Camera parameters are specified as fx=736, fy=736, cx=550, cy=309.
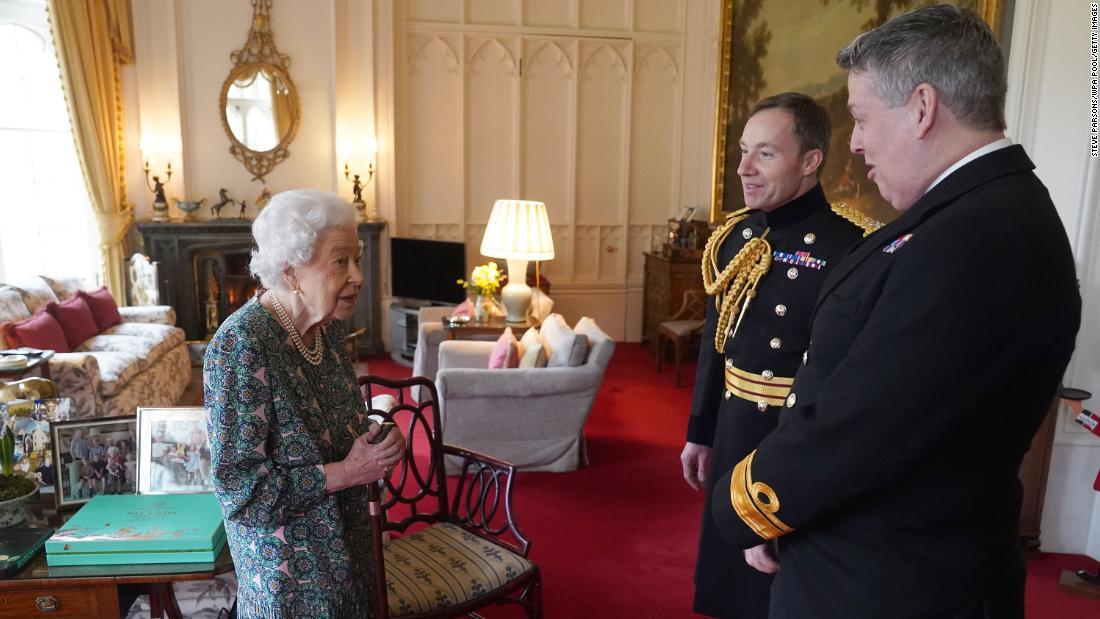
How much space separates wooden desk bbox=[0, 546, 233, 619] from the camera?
1.75 meters

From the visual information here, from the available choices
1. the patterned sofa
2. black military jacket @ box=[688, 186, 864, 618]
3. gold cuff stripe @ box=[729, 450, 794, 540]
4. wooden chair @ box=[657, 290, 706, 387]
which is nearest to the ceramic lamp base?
wooden chair @ box=[657, 290, 706, 387]

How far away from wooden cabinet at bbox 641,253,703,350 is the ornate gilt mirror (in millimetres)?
3725

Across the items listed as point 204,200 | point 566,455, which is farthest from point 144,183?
point 566,455

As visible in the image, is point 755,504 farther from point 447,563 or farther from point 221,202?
point 221,202

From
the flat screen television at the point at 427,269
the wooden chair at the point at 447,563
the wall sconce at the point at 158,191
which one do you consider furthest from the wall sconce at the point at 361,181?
the wooden chair at the point at 447,563

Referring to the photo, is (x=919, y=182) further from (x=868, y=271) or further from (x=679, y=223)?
(x=679, y=223)

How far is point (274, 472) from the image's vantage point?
164 cm

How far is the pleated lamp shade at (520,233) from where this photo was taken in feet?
17.1

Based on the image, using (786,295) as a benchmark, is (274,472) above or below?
below

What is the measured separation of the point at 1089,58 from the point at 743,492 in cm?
269

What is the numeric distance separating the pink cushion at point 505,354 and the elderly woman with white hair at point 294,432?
2.49 m

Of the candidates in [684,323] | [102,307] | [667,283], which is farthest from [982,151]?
[102,307]

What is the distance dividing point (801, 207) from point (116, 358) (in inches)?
180

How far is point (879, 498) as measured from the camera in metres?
1.10
